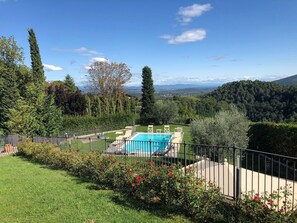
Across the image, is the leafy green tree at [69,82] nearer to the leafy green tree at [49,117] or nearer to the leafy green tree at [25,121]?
the leafy green tree at [49,117]

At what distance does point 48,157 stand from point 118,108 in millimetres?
19706

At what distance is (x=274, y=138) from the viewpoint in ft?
42.8

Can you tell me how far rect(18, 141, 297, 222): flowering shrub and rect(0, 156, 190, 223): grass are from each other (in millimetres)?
239

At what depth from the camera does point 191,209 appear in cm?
446

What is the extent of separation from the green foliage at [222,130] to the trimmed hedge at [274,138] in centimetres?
220

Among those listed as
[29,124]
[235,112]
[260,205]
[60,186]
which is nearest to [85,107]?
[29,124]

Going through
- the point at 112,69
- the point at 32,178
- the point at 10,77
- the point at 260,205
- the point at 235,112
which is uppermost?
the point at 112,69

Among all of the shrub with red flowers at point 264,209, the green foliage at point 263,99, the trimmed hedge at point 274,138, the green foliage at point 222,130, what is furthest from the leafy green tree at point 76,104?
the shrub with red flowers at point 264,209

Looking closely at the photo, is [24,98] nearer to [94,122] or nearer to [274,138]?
[94,122]

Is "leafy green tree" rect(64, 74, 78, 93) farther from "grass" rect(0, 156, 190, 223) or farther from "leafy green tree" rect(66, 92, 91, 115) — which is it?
"grass" rect(0, 156, 190, 223)

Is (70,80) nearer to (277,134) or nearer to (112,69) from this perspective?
(112,69)

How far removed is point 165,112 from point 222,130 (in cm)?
1863

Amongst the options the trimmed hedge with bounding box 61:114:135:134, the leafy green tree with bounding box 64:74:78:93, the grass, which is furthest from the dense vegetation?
the leafy green tree with bounding box 64:74:78:93

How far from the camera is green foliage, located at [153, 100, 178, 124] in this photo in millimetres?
29573
